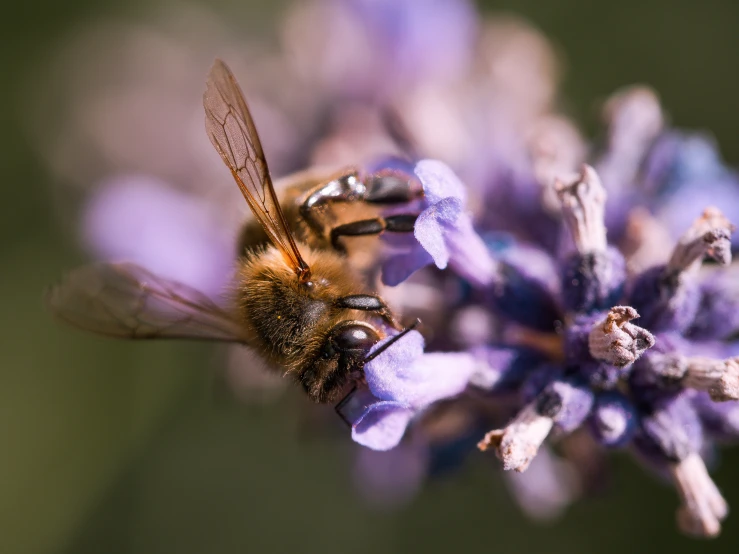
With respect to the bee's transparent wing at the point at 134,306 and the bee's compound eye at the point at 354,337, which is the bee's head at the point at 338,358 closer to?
the bee's compound eye at the point at 354,337

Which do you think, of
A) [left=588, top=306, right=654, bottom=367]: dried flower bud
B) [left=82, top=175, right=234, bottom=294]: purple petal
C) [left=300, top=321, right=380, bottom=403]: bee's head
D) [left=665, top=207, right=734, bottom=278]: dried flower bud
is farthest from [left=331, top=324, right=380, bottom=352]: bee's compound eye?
[left=82, top=175, right=234, bottom=294]: purple petal

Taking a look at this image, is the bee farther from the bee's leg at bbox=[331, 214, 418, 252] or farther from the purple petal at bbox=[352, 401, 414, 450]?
the purple petal at bbox=[352, 401, 414, 450]

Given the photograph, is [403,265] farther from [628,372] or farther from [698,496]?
[698,496]

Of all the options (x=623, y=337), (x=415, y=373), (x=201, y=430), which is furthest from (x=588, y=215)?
(x=201, y=430)

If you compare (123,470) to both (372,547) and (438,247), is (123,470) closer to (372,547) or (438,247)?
(372,547)

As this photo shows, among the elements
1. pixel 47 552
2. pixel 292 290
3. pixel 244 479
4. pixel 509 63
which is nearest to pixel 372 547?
pixel 244 479
